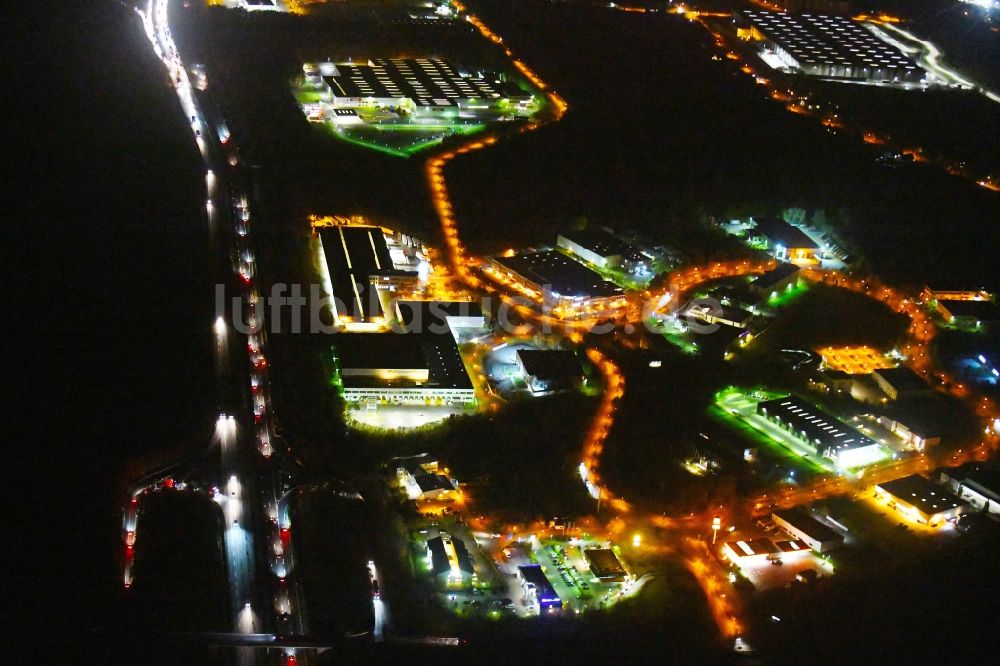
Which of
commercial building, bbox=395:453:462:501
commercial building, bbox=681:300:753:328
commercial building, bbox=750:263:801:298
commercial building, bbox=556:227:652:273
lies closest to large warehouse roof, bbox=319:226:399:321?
commercial building, bbox=556:227:652:273

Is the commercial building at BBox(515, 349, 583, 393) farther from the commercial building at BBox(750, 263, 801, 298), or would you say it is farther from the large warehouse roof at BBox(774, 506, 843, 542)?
the commercial building at BBox(750, 263, 801, 298)

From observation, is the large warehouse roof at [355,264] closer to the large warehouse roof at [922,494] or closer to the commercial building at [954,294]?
the large warehouse roof at [922,494]

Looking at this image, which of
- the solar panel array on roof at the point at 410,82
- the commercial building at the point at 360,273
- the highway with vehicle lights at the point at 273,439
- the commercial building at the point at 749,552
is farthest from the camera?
the solar panel array on roof at the point at 410,82

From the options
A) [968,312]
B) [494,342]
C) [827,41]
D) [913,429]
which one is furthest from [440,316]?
[827,41]

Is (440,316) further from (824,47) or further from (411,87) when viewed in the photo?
(824,47)

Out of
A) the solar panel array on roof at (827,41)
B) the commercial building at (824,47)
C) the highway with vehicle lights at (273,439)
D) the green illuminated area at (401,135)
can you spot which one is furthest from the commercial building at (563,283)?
the solar panel array on roof at (827,41)

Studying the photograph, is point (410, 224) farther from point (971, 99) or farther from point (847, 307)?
point (971, 99)
